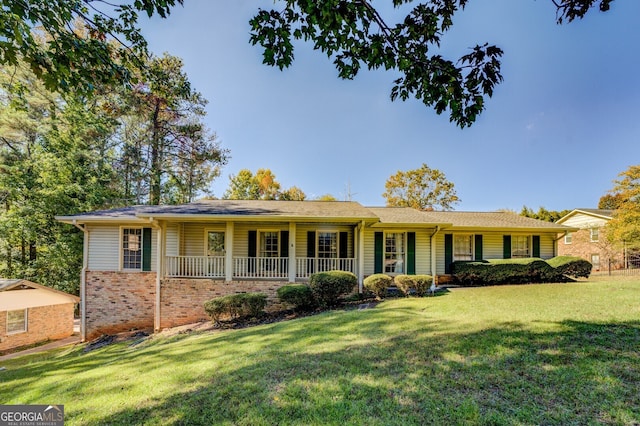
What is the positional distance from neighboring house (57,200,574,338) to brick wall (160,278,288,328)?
35 millimetres

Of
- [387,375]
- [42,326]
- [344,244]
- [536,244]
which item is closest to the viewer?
[387,375]

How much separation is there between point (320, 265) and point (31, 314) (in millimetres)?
13032

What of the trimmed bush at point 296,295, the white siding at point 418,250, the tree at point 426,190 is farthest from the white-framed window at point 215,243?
the tree at point 426,190

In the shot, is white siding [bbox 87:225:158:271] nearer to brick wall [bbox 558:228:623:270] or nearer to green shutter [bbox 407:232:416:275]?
green shutter [bbox 407:232:416:275]

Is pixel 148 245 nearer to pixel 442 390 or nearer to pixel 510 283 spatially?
pixel 442 390

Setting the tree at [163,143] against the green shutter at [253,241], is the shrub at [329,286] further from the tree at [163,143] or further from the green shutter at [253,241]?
the tree at [163,143]

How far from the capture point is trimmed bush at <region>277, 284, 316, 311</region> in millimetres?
8578

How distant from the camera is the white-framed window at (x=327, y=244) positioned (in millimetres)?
11969

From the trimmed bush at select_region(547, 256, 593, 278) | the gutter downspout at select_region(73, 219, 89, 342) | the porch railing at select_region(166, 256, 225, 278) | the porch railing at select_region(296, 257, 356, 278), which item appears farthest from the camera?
the trimmed bush at select_region(547, 256, 593, 278)

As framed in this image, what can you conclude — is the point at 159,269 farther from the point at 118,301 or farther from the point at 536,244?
the point at 536,244

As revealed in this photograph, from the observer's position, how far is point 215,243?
1215 centimetres

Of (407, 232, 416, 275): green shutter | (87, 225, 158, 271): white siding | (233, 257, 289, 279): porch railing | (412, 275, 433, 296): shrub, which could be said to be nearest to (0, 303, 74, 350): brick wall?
(87, 225, 158, 271): white siding

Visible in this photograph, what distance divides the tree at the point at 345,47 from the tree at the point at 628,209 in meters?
17.8

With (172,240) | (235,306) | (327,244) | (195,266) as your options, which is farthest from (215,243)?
(327,244)
